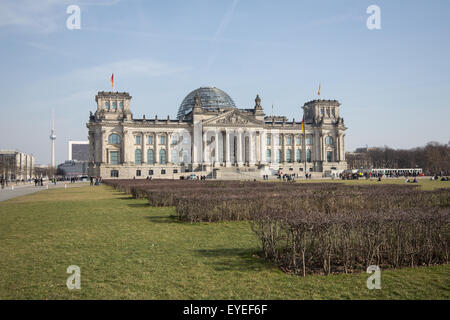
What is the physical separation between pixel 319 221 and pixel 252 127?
100m

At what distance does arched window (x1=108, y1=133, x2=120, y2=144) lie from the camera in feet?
333

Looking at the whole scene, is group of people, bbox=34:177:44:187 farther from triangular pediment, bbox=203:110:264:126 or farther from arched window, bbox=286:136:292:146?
arched window, bbox=286:136:292:146

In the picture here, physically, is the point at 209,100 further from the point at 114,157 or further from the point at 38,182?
the point at 38,182

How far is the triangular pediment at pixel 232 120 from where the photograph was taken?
10550cm

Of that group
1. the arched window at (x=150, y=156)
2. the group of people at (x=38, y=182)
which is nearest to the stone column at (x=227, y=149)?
the arched window at (x=150, y=156)

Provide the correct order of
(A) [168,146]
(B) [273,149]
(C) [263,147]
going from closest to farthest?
(A) [168,146] < (C) [263,147] < (B) [273,149]

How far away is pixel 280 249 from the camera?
1195 cm

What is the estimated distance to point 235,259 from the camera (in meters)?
11.0

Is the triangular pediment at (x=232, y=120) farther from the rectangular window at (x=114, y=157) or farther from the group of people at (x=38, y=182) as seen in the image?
the group of people at (x=38, y=182)

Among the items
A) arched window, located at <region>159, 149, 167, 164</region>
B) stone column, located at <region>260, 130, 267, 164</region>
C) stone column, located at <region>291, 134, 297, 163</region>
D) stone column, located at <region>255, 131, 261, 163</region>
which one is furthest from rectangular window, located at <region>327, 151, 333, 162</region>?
arched window, located at <region>159, 149, 167, 164</region>

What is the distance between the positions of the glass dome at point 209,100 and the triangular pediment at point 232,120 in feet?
39.9

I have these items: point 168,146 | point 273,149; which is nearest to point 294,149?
point 273,149

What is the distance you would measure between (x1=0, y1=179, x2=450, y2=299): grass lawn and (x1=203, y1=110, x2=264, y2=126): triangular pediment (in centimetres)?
8982

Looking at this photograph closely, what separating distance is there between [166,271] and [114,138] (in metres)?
97.3
